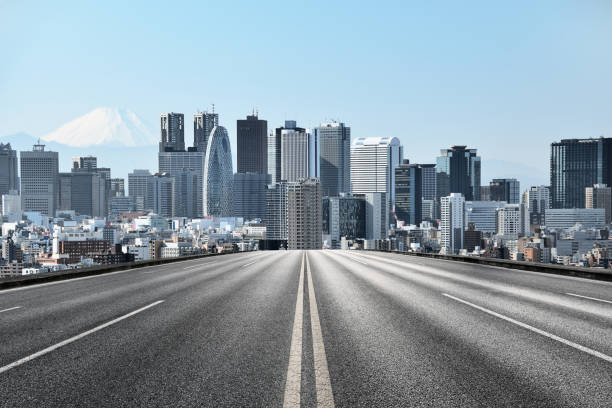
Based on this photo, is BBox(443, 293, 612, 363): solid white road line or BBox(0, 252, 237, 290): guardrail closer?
BBox(443, 293, 612, 363): solid white road line

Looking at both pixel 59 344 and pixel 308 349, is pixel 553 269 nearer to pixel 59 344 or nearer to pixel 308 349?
pixel 308 349

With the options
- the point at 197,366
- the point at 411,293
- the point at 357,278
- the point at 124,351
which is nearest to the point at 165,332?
the point at 124,351

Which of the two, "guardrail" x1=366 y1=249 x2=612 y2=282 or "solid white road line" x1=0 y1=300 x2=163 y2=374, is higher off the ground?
"solid white road line" x1=0 y1=300 x2=163 y2=374

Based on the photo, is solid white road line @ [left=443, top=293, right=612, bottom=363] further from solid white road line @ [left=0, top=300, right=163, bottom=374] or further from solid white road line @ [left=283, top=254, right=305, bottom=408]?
solid white road line @ [left=0, top=300, right=163, bottom=374]

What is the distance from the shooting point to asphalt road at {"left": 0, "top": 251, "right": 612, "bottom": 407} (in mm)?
6730

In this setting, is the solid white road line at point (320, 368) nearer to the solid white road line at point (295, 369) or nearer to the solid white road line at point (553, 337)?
the solid white road line at point (295, 369)

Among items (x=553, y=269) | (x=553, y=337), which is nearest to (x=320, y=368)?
(x=553, y=337)

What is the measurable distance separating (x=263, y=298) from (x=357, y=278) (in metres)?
7.04

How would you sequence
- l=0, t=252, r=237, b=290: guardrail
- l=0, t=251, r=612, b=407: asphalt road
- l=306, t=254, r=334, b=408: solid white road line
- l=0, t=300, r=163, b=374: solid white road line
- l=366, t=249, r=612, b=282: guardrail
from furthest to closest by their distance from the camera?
l=366, t=249, r=612, b=282: guardrail, l=0, t=252, r=237, b=290: guardrail, l=0, t=300, r=163, b=374: solid white road line, l=0, t=251, r=612, b=407: asphalt road, l=306, t=254, r=334, b=408: solid white road line

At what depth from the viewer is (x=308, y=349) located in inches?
354

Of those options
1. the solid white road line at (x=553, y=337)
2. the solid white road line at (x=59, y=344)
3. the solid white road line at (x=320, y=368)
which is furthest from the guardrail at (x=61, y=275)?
the solid white road line at (x=553, y=337)

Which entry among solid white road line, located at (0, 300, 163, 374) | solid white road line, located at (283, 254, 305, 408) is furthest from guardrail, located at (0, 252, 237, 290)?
solid white road line, located at (283, 254, 305, 408)

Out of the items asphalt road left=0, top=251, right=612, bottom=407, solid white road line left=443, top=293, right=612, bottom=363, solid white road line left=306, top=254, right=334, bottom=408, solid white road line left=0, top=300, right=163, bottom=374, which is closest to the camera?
solid white road line left=306, top=254, right=334, bottom=408

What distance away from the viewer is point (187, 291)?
56.3 ft
